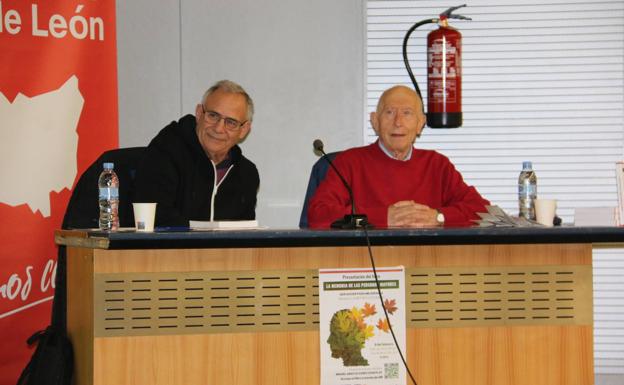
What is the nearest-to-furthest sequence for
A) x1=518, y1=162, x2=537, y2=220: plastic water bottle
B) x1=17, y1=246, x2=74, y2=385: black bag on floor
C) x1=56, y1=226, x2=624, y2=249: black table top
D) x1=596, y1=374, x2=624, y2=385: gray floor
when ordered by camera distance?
x1=56, y1=226, x2=624, y2=249: black table top, x1=17, y1=246, x2=74, y2=385: black bag on floor, x1=518, y1=162, x2=537, y2=220: plastic water bottle, x1=596, y1=374, x2=624, y2=385: gray floor

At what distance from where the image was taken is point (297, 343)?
8.41ft

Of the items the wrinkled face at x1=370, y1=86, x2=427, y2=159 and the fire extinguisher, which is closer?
the wrinkled face at x1=370, y1=86, x2=427, y2=159

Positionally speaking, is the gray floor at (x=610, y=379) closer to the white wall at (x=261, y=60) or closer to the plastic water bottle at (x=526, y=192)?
the plastic water bottle at (x=526, y=192)

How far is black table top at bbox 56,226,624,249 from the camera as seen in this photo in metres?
2.43

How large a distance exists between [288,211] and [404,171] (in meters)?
0.87

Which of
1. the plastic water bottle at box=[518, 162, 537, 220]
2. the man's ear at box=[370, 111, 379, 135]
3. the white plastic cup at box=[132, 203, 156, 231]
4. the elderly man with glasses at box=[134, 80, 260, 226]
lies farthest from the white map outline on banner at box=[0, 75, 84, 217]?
the plastic water bottle at box=[518, 162, 537, 220]

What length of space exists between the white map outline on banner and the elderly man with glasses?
0.48 m

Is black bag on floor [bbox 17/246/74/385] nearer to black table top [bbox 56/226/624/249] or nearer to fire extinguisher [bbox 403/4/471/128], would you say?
black table top [bbox 56/226/624/249]

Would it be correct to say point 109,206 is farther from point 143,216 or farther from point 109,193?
point 143,216

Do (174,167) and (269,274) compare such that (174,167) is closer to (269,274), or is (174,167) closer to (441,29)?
(269,274)

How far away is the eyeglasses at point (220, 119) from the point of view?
3576 mm

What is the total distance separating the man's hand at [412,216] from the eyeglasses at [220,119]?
0.84 m

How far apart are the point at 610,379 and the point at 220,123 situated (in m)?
2.41

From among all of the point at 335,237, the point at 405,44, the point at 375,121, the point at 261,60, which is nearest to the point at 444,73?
the point at 405,44
